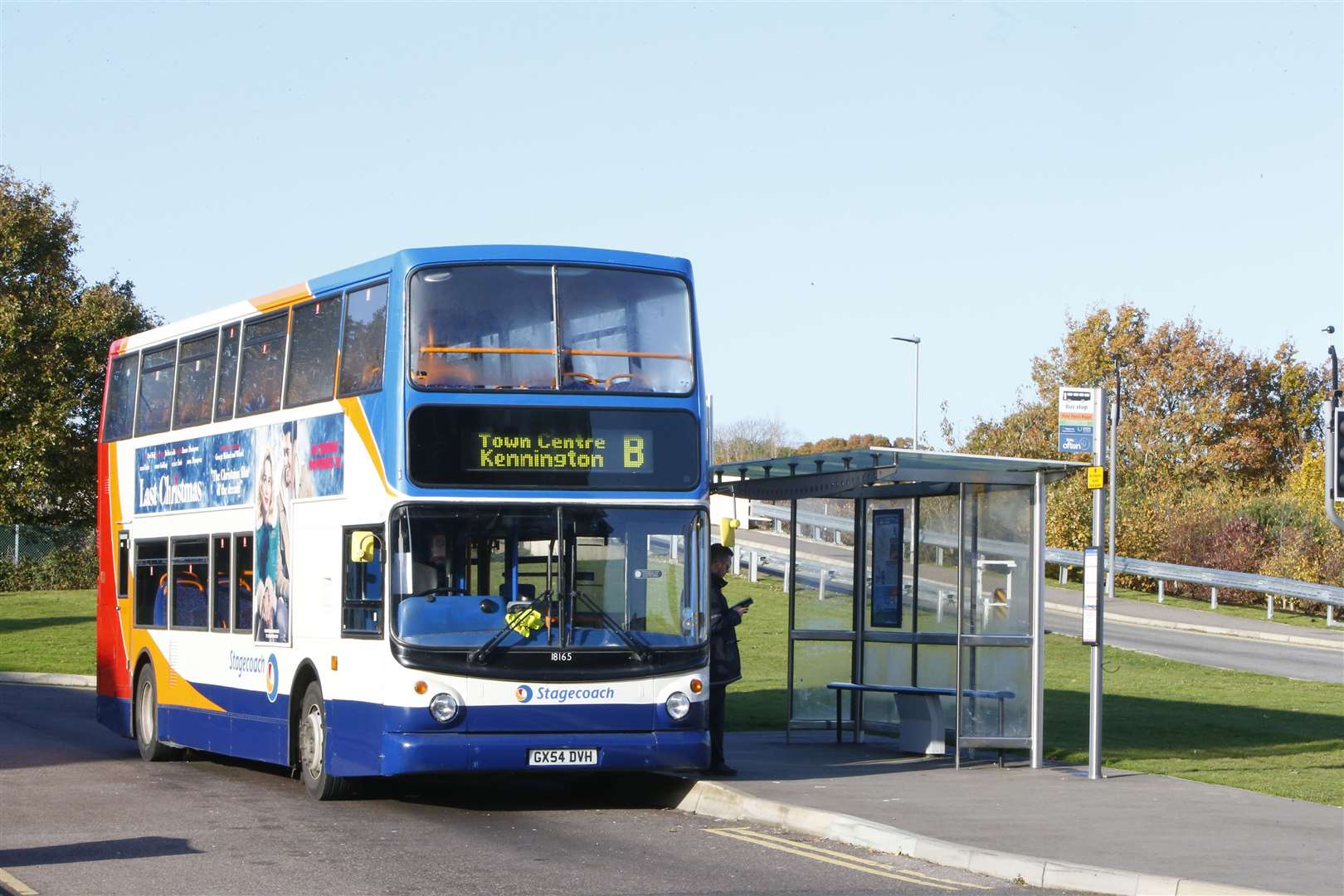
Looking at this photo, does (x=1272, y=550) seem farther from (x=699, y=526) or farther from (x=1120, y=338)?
(x=699, y=526)

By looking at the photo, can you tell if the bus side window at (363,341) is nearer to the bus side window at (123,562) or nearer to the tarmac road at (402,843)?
the tarmac road at (402,843)

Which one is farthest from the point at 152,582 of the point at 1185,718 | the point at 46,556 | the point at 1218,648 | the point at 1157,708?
the point at 46,556

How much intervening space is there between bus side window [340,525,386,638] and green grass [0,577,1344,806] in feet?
20.5

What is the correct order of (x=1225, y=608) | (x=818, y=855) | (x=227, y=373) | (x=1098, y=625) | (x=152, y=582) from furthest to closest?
(x=1225, y=608), (x=152, y=582), (x=227, y=373), (x=1098, y=625), (x=818, y=855)

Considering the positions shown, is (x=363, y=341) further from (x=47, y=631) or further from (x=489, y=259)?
(x=47, y=631)

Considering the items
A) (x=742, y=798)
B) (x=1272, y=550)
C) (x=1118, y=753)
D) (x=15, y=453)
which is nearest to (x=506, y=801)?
(x=742, y=798)

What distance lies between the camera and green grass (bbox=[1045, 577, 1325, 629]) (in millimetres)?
44125

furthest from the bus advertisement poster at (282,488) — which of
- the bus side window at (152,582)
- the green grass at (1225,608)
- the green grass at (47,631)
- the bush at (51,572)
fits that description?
the bush at (51,572)

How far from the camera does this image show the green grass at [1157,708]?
1587 centimetres

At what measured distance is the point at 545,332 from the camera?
527 inches

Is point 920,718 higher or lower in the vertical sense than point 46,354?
lower

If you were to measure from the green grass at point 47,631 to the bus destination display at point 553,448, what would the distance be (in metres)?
18.9

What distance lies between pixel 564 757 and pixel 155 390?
Result: 765 centimetres

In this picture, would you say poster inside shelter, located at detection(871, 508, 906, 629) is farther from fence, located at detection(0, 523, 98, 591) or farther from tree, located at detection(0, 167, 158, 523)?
fence, located at detection(0, 523, 98, 591)
